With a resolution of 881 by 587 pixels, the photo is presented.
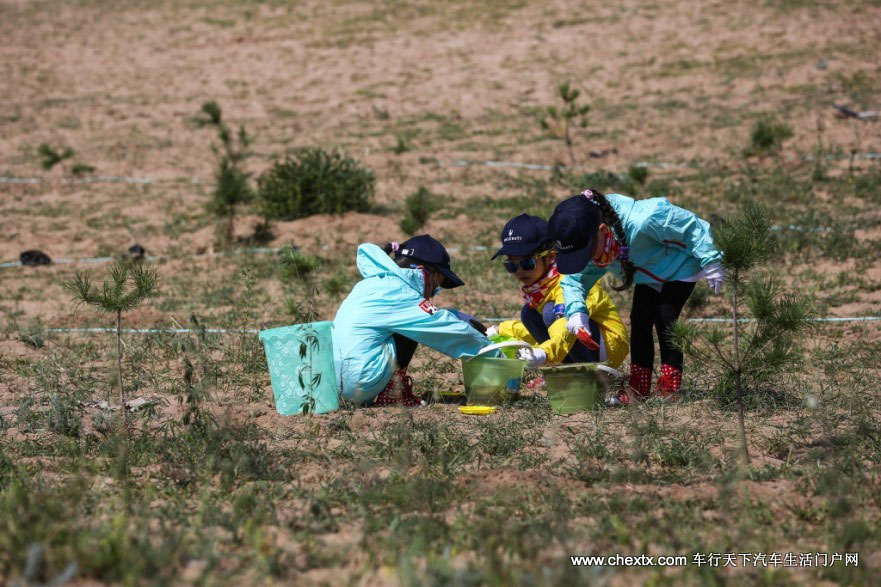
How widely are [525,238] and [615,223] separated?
0.51 meters

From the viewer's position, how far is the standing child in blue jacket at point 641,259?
4.85m

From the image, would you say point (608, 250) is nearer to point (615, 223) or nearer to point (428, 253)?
point (615, 223)

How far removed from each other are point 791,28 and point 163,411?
563 inches

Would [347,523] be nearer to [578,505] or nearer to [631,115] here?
[578,505]

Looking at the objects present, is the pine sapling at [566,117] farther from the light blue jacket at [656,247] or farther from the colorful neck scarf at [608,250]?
the colorful neck scarf at [608,250]

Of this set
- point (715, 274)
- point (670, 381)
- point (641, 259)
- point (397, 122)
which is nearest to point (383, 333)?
point (641, 259)

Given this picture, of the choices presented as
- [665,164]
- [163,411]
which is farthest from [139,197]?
[163,411]

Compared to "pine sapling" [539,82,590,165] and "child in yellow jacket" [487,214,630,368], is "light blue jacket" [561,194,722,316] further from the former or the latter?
"pine sapling" [539,82,590,165]

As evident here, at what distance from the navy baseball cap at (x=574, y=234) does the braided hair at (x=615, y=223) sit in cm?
10

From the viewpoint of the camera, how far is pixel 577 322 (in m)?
4.97

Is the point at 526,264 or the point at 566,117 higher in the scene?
the point at 566,117

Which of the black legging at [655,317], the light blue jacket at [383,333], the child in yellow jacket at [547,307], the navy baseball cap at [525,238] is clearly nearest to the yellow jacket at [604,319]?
the child in yellow jacket at [547,307]

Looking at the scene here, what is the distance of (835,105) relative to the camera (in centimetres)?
1276

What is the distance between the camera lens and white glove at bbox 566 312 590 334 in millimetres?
4973
